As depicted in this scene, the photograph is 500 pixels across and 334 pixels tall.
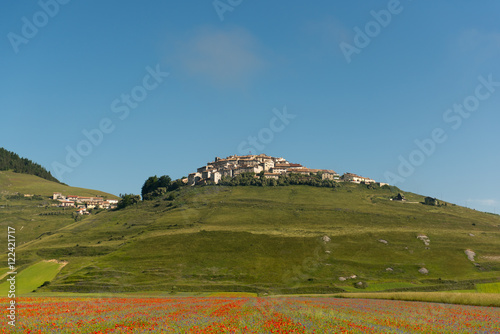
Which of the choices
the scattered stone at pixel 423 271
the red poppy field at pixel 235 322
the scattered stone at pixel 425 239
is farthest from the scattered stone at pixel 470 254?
the red poppy field at pixel 235 322

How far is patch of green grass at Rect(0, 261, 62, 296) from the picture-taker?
89.9m

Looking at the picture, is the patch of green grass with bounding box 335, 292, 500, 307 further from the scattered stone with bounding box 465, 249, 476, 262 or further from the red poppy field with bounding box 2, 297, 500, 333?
the scattered stone with bounding box 465, 249, 476, 262

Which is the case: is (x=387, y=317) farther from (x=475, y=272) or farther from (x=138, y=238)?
(x=138, y=238)

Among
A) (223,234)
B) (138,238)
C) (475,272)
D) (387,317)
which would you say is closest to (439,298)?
(387,317)

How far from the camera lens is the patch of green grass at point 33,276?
8993 centimetres

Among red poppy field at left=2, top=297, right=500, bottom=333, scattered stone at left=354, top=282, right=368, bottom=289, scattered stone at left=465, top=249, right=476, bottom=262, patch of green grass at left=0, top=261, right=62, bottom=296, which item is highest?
scattered stone at left=465, top=249, right=476, bottom=262

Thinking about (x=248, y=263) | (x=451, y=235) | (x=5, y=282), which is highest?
(x=451, y=235)

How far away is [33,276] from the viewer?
340ft

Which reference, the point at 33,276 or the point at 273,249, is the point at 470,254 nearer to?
the point at 273,249

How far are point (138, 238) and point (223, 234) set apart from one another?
33.2 m

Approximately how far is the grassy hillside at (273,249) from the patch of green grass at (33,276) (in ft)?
13.8

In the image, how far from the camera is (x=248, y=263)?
373 ft

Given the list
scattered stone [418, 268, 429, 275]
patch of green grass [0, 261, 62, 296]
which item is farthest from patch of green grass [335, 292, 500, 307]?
patch of green grass [0, 261, 62, 296]

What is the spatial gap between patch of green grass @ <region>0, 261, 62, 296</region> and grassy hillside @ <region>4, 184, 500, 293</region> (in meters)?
4.21
